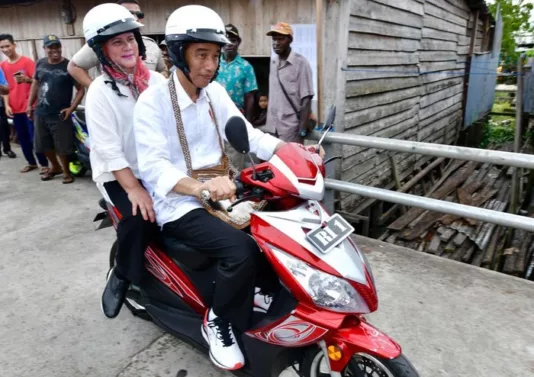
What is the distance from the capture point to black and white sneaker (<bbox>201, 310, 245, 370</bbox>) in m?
1.98

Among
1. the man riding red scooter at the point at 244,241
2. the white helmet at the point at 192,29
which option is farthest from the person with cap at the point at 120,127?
the white helmet at the point at 192,29

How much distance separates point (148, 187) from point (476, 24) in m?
13.9

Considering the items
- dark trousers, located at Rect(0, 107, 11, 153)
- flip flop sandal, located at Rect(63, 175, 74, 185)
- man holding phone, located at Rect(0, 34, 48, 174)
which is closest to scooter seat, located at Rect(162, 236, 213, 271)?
flip flop sandal, located at Rect(63, 175, 74, 185)

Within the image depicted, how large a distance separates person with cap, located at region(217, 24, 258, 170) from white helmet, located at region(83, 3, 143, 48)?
8.02 feet

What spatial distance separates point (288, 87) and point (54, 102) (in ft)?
9.92

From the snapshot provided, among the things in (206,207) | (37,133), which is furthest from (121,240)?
(37,133)

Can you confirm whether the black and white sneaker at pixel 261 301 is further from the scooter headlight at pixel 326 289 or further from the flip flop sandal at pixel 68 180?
the flip flop sandal at pixel 68 180

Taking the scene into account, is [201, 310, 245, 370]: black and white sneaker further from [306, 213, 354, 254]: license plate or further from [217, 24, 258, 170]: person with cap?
[217, 24, 258, 170]: person with cap

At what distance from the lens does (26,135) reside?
6324mm

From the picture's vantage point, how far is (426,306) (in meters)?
2.77

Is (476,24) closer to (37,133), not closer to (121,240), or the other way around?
(37,133)

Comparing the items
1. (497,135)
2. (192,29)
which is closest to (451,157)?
(192,29)

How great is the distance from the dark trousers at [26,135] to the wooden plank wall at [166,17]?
2349mm

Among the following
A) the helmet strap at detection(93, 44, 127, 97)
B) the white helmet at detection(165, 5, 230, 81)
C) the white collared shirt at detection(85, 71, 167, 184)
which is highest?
the white helmet at detection(165, 5, 230, 81)
